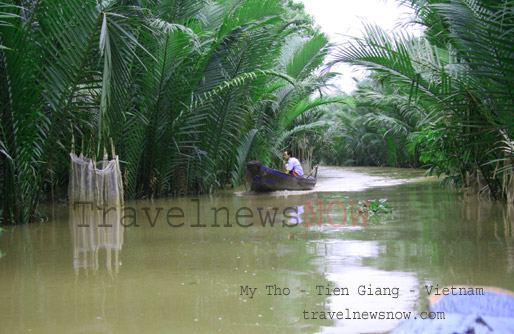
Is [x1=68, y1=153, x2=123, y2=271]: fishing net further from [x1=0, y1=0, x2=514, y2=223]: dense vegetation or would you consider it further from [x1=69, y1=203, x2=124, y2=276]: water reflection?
[x1=0, y1=0, x2=514, y2=223]: dense vegetation

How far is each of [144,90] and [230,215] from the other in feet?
11.7

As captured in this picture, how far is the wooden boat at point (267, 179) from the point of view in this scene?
13.5 metres

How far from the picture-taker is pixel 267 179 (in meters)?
13.6

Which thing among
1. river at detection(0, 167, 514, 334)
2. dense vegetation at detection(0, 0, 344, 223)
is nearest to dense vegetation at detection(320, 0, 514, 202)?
river at detection(0, 167, 514, 334)

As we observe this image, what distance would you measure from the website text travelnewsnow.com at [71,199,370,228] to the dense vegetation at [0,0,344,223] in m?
1.06

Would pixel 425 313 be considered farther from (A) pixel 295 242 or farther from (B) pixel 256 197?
(B) pixel 256 197

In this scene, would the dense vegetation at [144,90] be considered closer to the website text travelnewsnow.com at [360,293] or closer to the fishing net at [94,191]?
the fishing net at [94,191]

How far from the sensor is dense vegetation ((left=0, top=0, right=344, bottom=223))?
734 centimetres

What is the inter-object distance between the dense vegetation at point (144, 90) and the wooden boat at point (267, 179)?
93 cm

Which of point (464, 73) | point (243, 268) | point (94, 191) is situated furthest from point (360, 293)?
point (94, 191)

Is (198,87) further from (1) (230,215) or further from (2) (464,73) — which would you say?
(2) (464,73)

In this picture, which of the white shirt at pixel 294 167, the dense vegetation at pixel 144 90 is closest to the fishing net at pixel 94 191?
the dense vegetation at pixel 144 90

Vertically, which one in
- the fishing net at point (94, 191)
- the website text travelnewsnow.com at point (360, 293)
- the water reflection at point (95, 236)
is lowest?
the website text travelnewsnow.com at point (360, 293)

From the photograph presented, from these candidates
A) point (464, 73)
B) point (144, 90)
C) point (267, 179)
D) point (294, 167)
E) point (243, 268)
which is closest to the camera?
point (243, 268)
